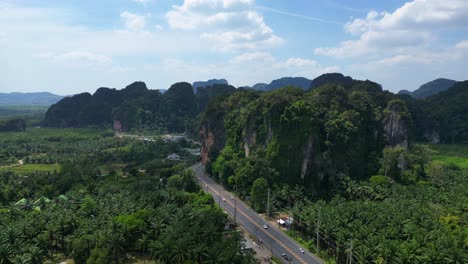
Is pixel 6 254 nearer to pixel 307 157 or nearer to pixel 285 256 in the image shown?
pixel 285 256

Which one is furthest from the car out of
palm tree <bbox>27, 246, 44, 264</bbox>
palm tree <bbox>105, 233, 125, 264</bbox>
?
palm tree <bbox>27, 246, 44, 264</bbox>

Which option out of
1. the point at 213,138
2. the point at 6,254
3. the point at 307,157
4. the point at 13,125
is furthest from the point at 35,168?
the point at 13,125

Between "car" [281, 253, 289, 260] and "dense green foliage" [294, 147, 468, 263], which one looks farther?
"car" [281, 253, 289, 260]

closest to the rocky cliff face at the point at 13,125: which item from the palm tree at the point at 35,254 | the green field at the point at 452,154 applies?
the palm tree at the point at 35,254

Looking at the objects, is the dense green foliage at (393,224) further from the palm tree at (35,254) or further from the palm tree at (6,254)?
the palm tree at (6,254)

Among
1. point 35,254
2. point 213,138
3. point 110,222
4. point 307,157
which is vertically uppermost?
point 213,138

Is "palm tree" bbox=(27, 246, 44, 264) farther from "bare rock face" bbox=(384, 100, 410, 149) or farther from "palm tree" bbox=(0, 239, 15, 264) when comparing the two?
"bare rock face" bbox=(384, 100, 410, 149)
